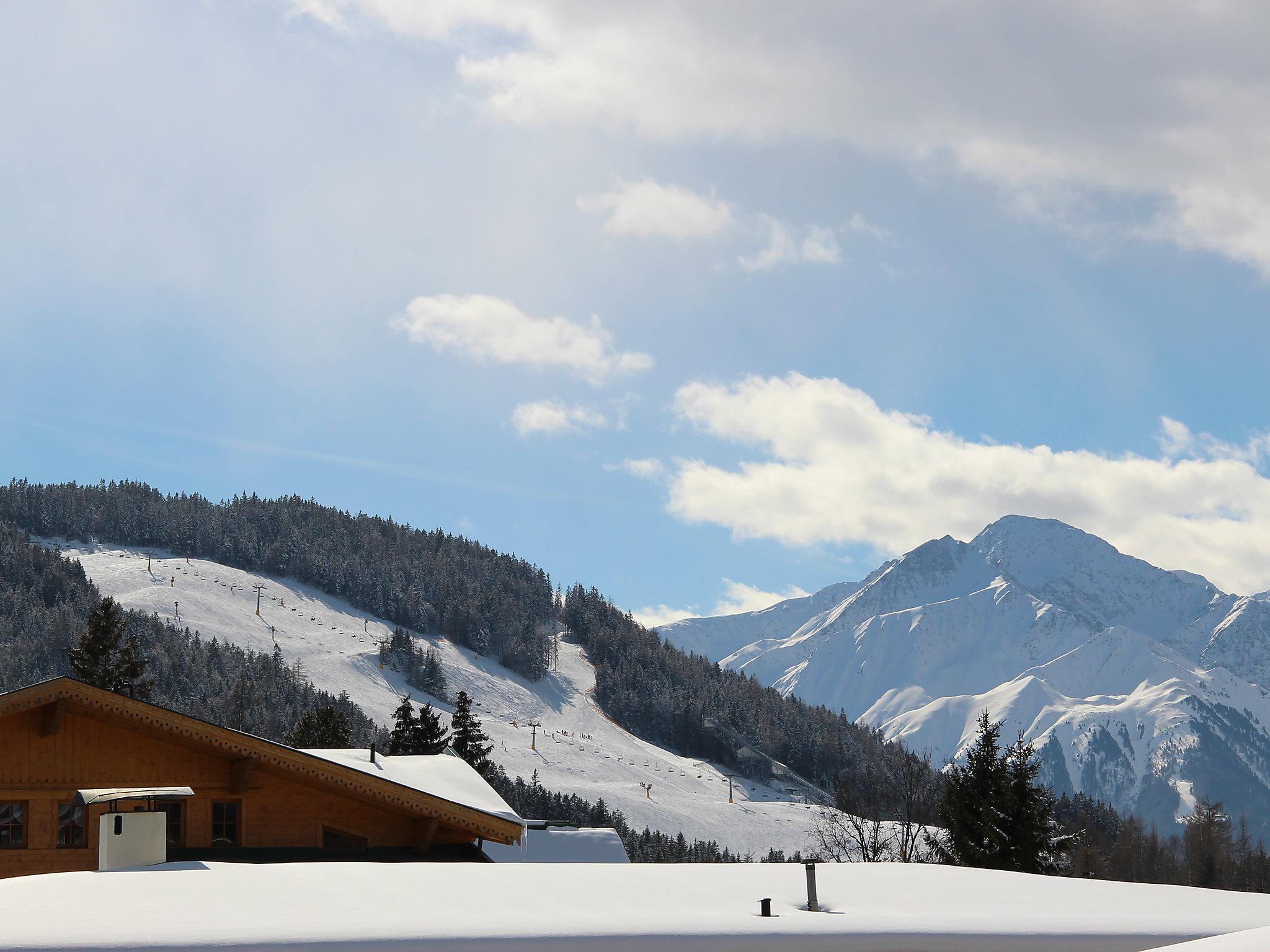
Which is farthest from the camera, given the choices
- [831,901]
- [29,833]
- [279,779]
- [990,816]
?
[990,816]

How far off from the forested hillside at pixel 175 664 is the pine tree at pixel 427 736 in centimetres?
4994

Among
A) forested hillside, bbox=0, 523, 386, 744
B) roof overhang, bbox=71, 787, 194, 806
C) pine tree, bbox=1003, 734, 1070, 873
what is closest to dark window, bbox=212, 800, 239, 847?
roof overhang, bbox=71, 787, 194, 806

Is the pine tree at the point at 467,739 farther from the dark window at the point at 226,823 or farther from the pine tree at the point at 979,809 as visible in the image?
the dark window at the point at 226,823

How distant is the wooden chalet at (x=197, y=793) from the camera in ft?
72.9

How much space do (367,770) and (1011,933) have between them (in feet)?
56.9

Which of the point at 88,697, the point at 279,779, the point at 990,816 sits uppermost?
the point at 88,697

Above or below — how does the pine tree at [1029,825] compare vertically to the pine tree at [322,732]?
below

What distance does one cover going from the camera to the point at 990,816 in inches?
1868

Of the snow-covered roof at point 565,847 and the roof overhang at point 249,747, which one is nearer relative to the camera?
the roof overhang at point 249,747

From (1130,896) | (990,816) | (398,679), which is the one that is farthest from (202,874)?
(398,679)

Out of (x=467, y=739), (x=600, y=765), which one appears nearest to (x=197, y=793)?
(x=467, y=739)

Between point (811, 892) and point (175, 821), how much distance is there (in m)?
14.9

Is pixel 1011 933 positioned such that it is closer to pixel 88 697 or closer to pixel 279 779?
pixel 279 779

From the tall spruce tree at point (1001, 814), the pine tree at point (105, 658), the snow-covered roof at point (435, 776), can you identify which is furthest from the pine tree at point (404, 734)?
the snow-covered roof at point (435, 776)
